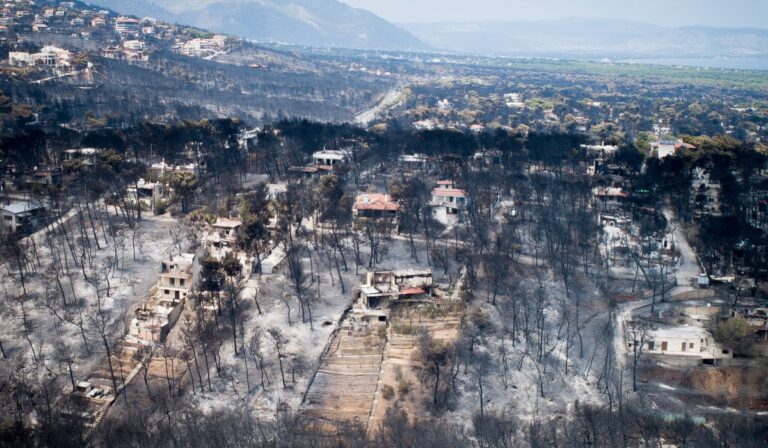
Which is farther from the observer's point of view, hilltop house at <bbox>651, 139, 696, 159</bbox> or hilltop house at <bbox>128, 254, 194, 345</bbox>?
hilltop house at <bbox>651, 139, 696, 159</bbox>

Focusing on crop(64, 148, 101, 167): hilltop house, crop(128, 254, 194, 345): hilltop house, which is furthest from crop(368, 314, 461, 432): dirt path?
crop(64, 148, 101, 167): hilltop house

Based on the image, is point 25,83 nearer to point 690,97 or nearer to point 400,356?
point 400,356

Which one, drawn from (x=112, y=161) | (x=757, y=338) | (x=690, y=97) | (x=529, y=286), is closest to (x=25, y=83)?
(x=112, y=161)

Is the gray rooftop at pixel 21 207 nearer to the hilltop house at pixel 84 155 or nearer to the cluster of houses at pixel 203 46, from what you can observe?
the hilltop house at pixel 84 155

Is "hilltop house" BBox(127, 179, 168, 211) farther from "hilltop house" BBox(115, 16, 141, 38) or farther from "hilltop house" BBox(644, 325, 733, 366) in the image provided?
"hilltop house" BBox(115, 16, 141, 38)

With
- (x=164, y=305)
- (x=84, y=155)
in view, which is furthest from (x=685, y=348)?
(x=84, y=155)

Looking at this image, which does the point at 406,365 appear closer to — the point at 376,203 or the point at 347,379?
the point at 347,379

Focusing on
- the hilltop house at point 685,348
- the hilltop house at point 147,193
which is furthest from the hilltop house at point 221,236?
the hilltop house at point 685,348
